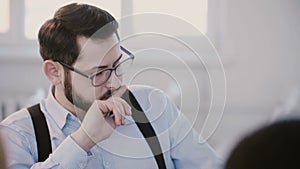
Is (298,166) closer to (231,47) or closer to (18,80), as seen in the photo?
(231,47)

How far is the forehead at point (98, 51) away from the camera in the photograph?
5.40 ft

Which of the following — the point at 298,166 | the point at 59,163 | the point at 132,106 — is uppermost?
the point at 298,166

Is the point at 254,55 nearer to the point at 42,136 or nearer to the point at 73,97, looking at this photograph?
the point at 73,97

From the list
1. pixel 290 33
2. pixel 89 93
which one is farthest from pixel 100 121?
pixel 290 33

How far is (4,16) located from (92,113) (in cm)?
41

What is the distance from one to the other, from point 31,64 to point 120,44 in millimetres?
256

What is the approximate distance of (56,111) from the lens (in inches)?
65.4

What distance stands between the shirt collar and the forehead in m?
0.12

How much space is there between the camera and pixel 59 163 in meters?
1.64

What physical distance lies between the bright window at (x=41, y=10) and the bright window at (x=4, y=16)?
7cm

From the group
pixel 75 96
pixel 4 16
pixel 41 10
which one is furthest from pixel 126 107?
pixel 4 16

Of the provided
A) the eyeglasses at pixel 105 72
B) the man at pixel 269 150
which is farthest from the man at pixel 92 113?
the man at pixel 269 150

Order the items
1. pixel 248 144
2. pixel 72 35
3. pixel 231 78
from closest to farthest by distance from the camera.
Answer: pixel 248 144 → pixel 72 35 → pixel 231 78

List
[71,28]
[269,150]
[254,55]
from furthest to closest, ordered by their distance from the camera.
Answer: [254,55], [71,28], [269,150]
